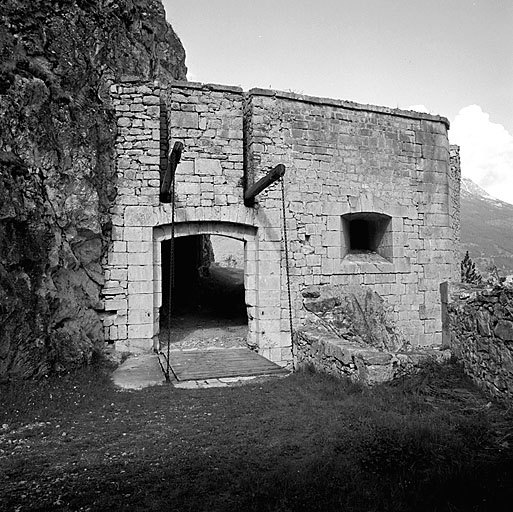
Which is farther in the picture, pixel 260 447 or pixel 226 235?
pixel 226 235

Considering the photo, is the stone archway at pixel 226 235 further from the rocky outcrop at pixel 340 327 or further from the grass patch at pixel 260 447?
the grass patch at pixel 260 447

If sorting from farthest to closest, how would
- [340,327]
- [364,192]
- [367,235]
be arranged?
[367,235]
[364,192]
[340,327]

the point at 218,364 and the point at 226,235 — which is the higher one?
the point at 226,235

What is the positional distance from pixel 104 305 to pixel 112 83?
3930 millimetres

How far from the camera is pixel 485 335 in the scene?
5219 millimetres

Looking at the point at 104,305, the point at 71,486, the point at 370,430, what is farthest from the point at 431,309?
the point at 71,486

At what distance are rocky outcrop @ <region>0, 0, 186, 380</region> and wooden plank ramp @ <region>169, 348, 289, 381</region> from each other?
1.43 metres

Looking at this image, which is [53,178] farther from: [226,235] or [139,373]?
[139,373]

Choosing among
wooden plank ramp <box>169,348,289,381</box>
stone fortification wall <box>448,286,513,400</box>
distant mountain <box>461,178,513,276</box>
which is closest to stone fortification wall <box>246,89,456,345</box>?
wooden plank ramp <box>169,348,289,381</box>

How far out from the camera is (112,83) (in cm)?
787

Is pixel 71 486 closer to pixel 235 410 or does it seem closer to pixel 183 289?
pixel 235 410

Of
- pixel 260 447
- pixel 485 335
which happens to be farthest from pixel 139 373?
pixel 485 335

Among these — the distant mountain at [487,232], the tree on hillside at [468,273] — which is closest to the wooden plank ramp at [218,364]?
the tree on hillside at [468,273]

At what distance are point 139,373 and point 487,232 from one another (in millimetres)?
60816
